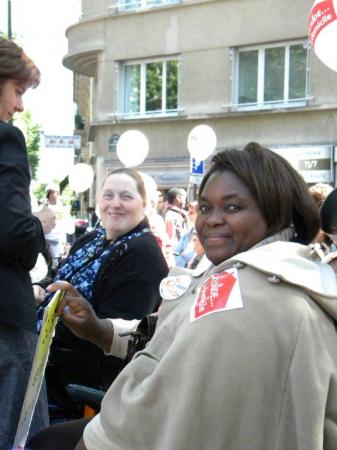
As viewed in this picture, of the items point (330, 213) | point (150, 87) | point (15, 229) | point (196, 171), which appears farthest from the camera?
point (150, 87)

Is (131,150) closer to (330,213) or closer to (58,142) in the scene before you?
(58,142)

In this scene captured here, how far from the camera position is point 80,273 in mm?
3688

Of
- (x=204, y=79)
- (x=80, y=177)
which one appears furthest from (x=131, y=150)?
(x=204, y=79)

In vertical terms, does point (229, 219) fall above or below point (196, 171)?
above

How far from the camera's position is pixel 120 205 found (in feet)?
12.9

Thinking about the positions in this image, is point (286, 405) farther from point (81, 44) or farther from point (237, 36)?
point (81, 44)

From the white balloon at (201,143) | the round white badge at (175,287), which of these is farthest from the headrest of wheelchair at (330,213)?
the white balloon at (201,143)

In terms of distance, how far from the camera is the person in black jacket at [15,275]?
2689 millimetres

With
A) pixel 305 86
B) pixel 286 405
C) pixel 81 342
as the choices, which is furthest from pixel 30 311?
pixel 305 86

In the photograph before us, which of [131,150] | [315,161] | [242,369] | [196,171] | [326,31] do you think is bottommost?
[242,369]

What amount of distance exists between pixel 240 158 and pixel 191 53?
18.6m

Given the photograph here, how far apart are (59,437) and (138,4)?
20.1m

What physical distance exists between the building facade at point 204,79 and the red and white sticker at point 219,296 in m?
15.9

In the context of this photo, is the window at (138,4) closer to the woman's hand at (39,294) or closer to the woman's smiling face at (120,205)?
the woman's smiling face at (120,205)
